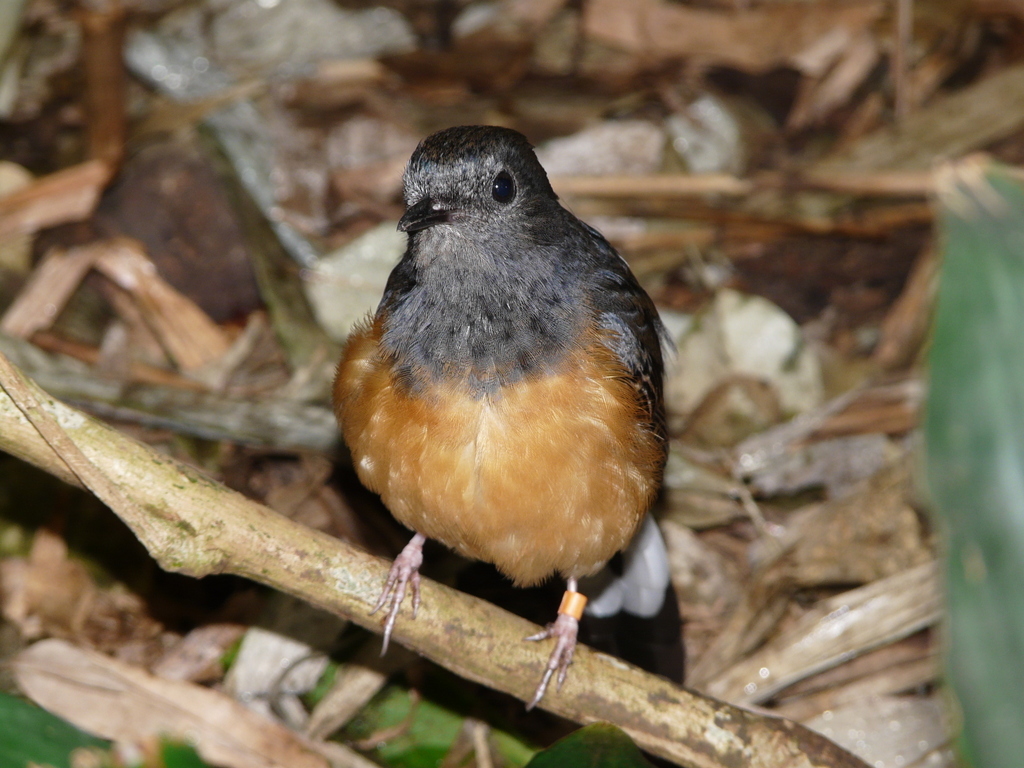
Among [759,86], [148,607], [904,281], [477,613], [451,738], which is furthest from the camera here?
[759,86]

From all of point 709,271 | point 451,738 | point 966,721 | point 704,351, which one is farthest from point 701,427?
point 966,721

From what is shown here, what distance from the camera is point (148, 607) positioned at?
486 cm

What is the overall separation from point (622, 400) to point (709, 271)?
292cm

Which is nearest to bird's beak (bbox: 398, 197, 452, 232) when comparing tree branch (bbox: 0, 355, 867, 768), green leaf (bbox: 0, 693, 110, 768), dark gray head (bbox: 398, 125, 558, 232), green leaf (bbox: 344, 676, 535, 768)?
dark gray head (bbox: 398, 125, 558, 232)

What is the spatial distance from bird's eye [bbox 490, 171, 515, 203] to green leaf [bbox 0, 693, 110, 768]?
2.17 m

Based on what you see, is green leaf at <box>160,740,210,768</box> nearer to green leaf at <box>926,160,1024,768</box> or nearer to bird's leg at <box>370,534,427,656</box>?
bird's leg at <box>370,534,427,656</box>

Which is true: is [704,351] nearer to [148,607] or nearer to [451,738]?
[451,738]

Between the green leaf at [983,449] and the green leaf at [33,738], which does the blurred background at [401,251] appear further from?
the green leaf at [983,449]

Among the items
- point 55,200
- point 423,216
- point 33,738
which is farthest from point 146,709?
point 55,200

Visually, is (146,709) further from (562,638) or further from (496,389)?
(496,389)

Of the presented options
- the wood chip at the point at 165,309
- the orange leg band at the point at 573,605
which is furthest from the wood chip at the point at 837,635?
the wood chip at the point at 165,309

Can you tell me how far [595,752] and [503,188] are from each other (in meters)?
1.94

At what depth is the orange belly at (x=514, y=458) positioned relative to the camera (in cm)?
362

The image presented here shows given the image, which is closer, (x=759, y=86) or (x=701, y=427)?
(x=701, y=427)
